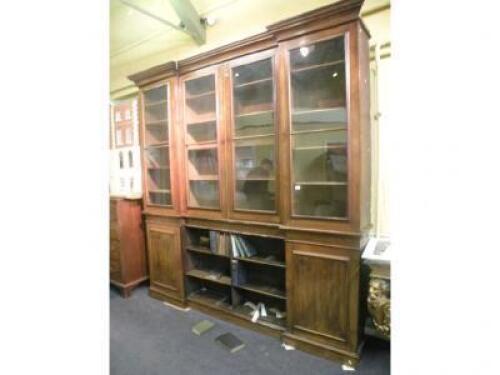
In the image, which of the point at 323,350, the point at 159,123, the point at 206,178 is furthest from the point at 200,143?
the point at 323,350

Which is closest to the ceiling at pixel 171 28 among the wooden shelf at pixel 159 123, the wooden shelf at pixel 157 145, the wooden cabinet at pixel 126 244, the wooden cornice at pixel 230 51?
the wooden cornice at pixel 230 51

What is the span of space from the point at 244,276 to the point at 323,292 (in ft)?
2.83

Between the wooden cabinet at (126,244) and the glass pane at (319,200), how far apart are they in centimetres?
204

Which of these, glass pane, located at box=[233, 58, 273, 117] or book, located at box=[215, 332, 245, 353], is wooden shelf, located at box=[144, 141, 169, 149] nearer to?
glass pane, located at box=[233, 58, 273, 117]

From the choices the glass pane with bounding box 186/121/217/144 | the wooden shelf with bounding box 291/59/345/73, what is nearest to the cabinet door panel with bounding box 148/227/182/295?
the glass pane with bounding box 186/121/217/144

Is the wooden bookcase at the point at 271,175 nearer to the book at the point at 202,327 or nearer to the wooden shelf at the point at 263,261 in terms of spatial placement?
the wooden shelf at the point at 263,261

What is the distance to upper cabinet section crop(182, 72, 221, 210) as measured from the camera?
2.74 meters

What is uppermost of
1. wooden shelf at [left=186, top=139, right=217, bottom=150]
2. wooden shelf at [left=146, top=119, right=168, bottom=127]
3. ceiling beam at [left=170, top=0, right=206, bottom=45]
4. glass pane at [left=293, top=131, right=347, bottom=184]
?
ceiling beam at [left=170, top=0, right=206, bottom=45]

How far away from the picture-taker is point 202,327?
8.46 feet

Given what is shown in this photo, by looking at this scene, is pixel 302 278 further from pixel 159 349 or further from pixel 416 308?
pixel 416 308

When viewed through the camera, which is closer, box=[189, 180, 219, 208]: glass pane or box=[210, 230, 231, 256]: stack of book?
box=[210, 230, 231, 256]: stack of book
